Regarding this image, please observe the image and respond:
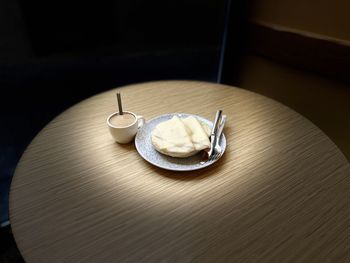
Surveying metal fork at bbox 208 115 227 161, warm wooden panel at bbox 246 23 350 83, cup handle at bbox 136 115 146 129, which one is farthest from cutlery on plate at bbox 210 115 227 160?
warm wooden panel at bbox 246 23 350 83

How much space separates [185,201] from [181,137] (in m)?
0.20

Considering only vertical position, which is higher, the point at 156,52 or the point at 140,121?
the point at 140,121

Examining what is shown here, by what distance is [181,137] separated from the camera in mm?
819

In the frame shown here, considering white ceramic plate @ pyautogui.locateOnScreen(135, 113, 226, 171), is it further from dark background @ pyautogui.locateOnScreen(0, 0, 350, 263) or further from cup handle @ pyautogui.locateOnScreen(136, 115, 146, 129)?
dark background @ pyautogui.locateOnScreen(0, 0, 350, 263)

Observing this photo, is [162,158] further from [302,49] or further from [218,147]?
[302,49]

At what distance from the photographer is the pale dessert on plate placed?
31.2 inches

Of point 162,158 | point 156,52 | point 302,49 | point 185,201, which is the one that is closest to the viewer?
point 185,201

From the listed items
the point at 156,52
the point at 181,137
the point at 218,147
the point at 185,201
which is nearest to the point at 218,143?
the point at 218,147

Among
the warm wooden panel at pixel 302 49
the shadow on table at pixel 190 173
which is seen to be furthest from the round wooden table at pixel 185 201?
the warm wooden panel at pixel 302 49

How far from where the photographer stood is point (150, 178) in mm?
762

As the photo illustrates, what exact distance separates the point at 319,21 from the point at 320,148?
0.93 metres

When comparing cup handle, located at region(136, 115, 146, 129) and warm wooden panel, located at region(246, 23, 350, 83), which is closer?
cup handle, located at region(136, 115, 146, 129)

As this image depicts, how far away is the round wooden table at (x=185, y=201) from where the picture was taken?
0.59 m

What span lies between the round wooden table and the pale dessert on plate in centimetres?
6
